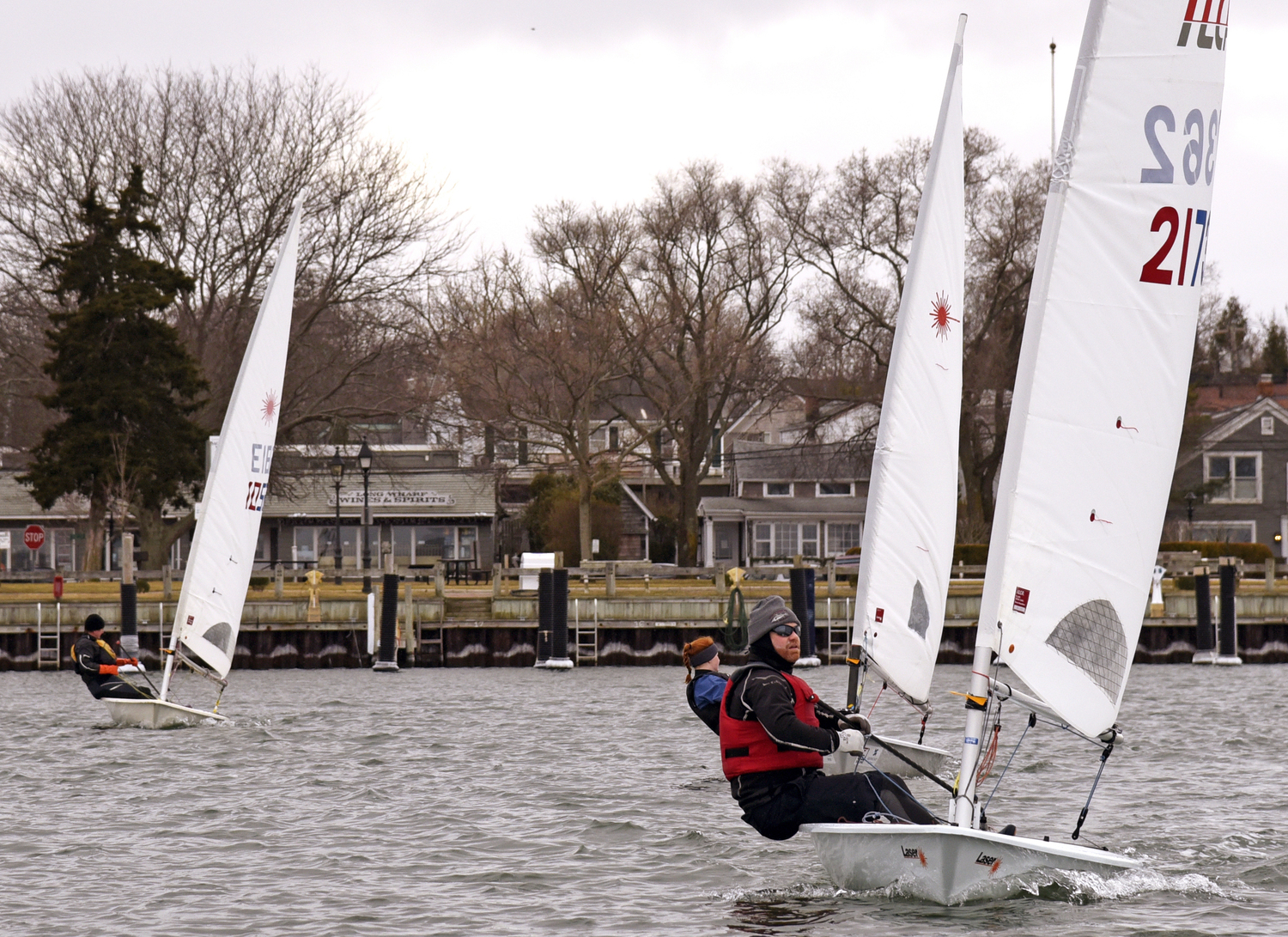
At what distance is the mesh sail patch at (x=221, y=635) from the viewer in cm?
1891

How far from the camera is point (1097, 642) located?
8.38 metres

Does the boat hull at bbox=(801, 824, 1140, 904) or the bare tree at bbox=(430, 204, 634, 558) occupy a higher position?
the bare tree at bbox=(430, 204, 634, 558)

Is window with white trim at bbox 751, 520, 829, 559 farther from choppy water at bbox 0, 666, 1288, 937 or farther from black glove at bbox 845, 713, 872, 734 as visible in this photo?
black glove at bbox 845, 713, 872, 734

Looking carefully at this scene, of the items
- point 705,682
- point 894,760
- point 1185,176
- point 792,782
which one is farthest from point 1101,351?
point 894,760

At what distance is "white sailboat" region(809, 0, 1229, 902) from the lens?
815 centimetres

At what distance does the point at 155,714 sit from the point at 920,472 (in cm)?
938

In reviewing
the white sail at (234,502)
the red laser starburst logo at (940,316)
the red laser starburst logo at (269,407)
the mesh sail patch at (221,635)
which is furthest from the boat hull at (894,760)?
the red laser starburst logo at (269,407)

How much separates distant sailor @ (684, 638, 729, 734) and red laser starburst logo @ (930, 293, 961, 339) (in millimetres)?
5214

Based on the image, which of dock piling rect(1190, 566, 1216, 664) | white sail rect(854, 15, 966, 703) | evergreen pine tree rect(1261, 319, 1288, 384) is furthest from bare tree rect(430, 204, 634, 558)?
evergreen pine tree rect(1261, 319, 1288, 384)

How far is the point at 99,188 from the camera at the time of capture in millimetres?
38688

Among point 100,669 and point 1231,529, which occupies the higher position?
point 1231,529

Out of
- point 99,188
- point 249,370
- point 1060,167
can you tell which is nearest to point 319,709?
point 249,370

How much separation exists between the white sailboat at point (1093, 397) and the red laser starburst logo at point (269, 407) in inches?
492

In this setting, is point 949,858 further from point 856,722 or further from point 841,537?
point 841,537
